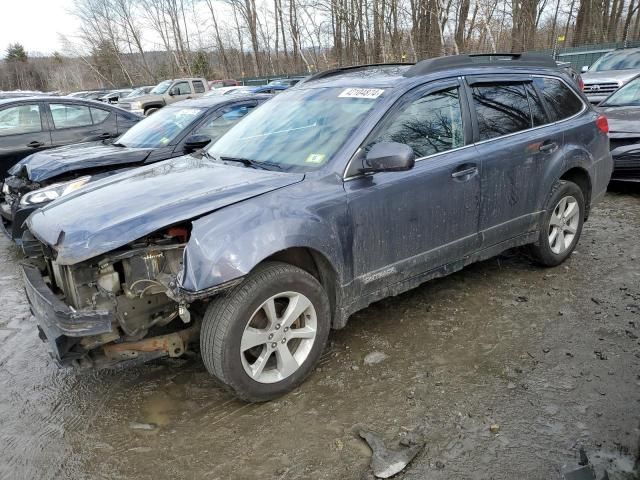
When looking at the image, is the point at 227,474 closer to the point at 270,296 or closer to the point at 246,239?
the point at 270,296

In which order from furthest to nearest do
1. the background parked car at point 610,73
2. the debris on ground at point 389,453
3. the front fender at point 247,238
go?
the background parked car at point 610,73 < the front fender at point 247,238 < the debris on ground at point 389,453

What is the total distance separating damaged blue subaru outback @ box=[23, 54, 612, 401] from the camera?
2621 mm

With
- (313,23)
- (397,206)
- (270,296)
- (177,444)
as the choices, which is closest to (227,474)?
(177,444)

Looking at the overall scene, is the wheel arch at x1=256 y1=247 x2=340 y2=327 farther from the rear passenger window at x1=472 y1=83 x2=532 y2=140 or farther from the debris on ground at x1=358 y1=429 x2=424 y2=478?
the rear passenger window at x1=472 y1=83 x2=532 y2=140

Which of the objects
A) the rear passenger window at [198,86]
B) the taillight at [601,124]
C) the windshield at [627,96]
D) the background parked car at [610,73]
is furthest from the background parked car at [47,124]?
the rear passenger window at [198,86]

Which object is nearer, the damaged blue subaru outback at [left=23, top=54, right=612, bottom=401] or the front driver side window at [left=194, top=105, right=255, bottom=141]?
the damaged blue subaru outback at [left=23, top=54, right=612, bottom=401]

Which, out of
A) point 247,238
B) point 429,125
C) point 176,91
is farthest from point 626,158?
point 176,91

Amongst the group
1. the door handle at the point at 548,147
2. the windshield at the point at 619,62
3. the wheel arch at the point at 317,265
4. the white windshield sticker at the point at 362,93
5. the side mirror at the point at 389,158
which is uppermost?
the white windshield sticker at the point at 362,93

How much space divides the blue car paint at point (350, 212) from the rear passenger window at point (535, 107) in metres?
0.08

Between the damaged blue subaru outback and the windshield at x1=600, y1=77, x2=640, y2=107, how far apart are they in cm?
453

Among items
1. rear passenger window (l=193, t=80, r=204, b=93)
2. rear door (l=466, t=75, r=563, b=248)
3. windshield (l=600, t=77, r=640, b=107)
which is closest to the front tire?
rear door (l=466, t=75, r=563, b=248)

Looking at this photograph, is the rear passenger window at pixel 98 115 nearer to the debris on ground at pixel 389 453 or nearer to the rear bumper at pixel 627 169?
the debris on ground at pixel 389 453

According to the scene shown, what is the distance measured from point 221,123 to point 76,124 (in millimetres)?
2882

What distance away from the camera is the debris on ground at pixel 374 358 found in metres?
3.26
